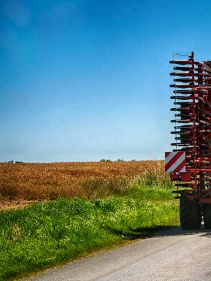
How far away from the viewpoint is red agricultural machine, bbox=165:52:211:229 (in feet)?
50.6

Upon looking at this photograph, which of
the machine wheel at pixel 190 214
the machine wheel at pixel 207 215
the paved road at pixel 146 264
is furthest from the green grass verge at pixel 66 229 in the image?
the machine wheel at pixel 207 215

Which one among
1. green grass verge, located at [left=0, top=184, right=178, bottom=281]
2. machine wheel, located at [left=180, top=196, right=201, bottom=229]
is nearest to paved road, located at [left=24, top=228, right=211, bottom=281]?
green grass verge, located at [left=0, top=184, right=178, bottom=281]

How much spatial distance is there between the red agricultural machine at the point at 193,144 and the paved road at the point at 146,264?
277 centimetres

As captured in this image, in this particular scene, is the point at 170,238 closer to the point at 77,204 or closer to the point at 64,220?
the point at 64,220

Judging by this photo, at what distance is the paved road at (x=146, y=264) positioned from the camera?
8656mm

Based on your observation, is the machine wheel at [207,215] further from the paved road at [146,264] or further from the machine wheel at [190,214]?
the paved road at [146,264]

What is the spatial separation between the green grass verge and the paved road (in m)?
0.56

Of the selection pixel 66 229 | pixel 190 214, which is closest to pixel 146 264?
pixel 66 229

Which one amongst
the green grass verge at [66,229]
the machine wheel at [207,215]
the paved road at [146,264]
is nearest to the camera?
the paved road at [146,264]

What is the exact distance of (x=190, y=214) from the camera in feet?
50.3

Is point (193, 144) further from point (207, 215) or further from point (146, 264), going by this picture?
point (146, 264)

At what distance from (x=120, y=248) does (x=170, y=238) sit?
72.8 inches

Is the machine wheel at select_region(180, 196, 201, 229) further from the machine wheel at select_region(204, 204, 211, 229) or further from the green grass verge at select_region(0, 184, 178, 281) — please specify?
the green grass verge at select_region(0, 184, 178, 281)

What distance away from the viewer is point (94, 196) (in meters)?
27.1
